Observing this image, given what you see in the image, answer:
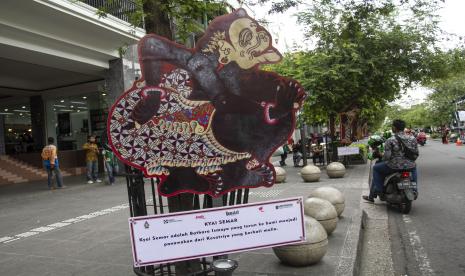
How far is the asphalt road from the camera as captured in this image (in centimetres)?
492

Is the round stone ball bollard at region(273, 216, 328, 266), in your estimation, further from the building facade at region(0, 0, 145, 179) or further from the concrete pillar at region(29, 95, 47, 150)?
the concrete pillar at region(29, 95, 47, 150)

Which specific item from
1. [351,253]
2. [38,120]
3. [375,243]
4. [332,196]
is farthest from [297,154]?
[38,120]

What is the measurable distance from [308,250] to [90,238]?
376 centimetres

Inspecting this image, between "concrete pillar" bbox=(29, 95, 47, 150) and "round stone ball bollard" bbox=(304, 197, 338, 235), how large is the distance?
67.8 ft

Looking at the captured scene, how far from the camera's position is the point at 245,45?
3477 millimetres

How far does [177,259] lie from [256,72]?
1.69 m

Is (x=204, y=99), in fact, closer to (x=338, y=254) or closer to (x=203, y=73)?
(x=203, y=73)

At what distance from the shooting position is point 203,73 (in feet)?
11.2

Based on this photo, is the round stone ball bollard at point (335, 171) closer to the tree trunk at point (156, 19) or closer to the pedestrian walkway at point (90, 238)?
the pedestrian walkway at point (90, 238)

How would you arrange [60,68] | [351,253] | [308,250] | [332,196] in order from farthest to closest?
[60,68] < [332,196] < [351,253] < [308,250]

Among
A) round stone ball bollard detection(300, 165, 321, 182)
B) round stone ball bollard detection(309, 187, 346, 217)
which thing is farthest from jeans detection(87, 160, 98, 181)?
round stone ball bollard detection(309, 187, 346, 217)

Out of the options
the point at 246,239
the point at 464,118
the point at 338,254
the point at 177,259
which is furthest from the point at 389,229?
the point at 464,118

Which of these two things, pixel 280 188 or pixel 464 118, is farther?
pixel 464 118

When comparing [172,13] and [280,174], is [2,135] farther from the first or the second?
[172,13]
